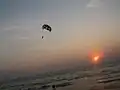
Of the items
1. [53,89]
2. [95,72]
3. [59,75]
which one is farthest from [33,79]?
[53,89]

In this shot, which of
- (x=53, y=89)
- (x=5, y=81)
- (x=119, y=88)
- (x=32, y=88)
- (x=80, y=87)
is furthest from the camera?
(x=5, y=81)

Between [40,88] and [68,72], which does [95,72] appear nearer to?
[68,72]

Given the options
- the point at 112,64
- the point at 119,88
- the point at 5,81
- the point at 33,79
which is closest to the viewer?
the point at 119,88

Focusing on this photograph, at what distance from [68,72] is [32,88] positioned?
6.89 m

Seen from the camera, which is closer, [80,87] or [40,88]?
[80,87]

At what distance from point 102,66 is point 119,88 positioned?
34.1ft

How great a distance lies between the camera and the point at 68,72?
961 inches

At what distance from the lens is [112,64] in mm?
25391

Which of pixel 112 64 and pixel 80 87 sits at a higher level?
pixel 112 64

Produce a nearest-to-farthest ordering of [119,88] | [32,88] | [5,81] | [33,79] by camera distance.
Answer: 1. [119,88]
2. [32,88]
3. [5,81]
4. [33,79]

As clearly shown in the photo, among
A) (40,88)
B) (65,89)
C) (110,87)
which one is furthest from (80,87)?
(40,88)

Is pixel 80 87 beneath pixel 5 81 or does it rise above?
beneath

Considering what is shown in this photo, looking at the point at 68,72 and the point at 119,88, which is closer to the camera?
the point at 119,88

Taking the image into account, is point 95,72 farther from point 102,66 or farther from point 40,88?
point 40,88
